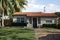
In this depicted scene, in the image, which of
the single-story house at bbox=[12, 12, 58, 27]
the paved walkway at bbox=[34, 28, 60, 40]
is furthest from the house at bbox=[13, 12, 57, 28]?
the paved walkway at bbox=[34, 28, 60, 40]

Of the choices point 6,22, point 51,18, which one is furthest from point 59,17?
point 6,22

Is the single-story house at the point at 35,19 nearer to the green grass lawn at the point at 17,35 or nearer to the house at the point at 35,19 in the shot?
the house at the point at 35,19

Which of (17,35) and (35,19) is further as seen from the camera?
(35,19)

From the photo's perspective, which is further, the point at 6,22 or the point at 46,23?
the point at 6,22

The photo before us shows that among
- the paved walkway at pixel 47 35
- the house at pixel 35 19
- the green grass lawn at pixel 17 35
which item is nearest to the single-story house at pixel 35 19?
the house at pixel 35 19

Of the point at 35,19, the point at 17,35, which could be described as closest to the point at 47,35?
the point at 17,35

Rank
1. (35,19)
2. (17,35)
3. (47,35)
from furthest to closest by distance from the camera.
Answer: (35,19) < (47,35) < (17,35)

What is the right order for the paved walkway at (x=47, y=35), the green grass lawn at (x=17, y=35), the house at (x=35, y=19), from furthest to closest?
the house at (x=35, y=19)
the paved walkway at (x=47, y=35)
the green grass lawn at (x=17, y=35)

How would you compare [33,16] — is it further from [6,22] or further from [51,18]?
[6,22]

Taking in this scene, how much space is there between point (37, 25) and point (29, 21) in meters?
1.86

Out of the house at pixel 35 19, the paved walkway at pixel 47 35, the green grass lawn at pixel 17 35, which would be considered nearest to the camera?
the green grass lawn at pixel 17 35

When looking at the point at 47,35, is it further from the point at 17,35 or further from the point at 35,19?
the point at 35,19

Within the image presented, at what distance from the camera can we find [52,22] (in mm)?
42375

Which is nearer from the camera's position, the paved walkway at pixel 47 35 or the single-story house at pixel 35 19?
the paved walkway at pixel 47 35
